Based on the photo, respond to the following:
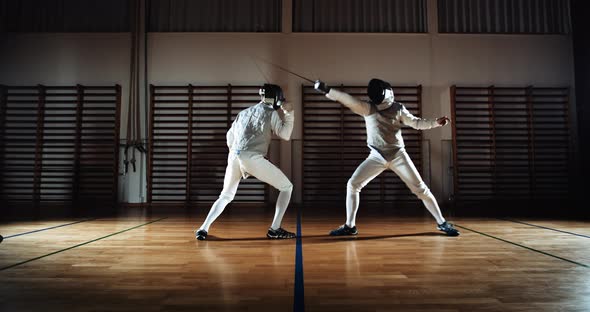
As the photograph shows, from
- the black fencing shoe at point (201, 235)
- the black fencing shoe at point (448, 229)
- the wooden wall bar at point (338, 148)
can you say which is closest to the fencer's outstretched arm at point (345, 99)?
the black fencing shoe at point (448, 229)

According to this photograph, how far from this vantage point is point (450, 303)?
4.21ft

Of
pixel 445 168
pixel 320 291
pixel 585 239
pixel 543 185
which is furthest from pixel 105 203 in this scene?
pixel 543 185

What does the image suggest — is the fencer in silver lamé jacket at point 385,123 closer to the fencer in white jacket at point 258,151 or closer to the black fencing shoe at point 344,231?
the fencer in white jacket at point 258,151

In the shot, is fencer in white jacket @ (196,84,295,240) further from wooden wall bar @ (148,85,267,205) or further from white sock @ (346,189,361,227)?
wooden wall bar @ (148,85,267,205)

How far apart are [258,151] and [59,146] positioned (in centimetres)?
507

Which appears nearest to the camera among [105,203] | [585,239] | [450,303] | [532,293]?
[450,303]

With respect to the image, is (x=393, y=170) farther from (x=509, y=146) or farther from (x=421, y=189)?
(x=509, y=146)

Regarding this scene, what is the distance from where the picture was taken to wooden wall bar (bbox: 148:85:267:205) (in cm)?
596

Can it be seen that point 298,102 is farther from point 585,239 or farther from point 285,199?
point 585,239

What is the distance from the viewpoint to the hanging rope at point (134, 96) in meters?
5.97

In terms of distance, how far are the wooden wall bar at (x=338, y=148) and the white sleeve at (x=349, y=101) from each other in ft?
10.00

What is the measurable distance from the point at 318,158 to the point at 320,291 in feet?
15.2

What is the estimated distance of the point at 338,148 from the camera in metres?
6.07

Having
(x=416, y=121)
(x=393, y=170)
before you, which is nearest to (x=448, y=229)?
(x=393, y=170)
